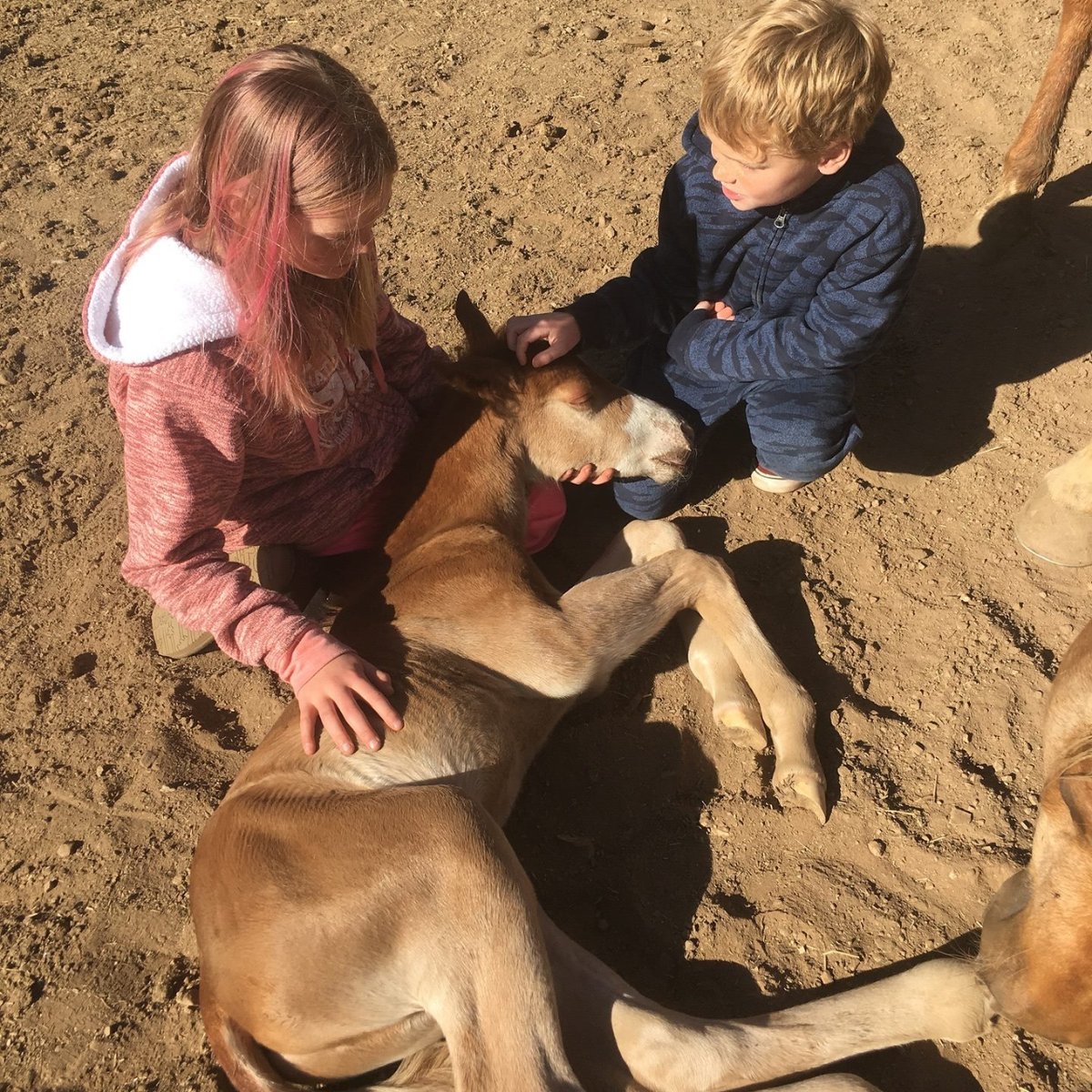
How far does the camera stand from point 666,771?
3256mm

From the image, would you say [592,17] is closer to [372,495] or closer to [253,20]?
[253,20]

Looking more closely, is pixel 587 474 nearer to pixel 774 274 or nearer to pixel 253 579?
pixel 774 274

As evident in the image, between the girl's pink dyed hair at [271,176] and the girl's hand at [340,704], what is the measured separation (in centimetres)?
83

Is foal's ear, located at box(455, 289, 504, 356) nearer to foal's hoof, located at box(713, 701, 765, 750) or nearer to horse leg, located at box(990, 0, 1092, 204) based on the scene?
foal's hoof, located at box(713, 701, 765, 750)

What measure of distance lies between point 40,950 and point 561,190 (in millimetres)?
4149

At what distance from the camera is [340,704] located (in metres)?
2.69

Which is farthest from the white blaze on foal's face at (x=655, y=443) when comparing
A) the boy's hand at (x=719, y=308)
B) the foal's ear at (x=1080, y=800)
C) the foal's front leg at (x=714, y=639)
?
the foal's ear at (x=1080, y=800)

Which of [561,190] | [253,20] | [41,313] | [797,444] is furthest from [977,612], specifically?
[253,20]

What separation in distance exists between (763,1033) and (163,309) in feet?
8.23

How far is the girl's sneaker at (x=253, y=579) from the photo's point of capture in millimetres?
3455

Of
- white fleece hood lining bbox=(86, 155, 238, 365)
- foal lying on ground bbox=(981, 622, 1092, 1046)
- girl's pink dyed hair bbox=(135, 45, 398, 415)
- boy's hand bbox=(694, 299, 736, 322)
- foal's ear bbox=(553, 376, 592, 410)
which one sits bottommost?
foal lying on ground bbox=(981, 622, 1092, 1046)

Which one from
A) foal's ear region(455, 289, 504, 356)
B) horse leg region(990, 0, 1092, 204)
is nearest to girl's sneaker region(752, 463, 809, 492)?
foal's ear region(455, 289, 504, 356)

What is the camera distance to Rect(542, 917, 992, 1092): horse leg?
2533mm

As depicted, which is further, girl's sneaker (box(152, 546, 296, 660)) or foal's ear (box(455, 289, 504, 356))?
foal's ear (box(455, 289, 504, 356))
